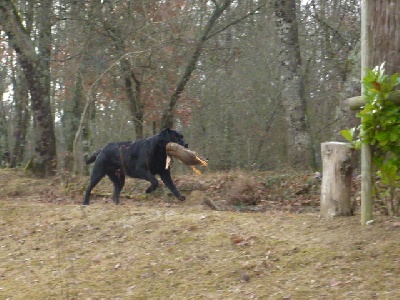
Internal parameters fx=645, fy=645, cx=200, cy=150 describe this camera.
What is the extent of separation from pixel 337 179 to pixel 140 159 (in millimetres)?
5603

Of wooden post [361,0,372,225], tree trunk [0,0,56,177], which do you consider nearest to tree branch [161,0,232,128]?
tree trunk [0,0,56,177]

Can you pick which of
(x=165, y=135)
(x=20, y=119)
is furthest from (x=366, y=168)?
(x=20, y=119)

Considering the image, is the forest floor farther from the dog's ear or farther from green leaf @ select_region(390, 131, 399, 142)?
the dog's ear

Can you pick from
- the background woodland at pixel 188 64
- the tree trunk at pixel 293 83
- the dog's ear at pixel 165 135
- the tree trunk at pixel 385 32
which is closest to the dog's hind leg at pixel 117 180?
the dog's ear at pixel 165 135

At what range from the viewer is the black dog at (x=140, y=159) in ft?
41.2

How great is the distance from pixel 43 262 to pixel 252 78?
597 inches

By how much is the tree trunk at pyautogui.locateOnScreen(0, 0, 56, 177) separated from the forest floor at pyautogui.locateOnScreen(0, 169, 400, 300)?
6.23m

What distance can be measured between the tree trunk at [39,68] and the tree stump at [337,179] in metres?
9.98

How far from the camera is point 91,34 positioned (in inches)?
643

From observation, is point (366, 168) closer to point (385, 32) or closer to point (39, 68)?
point (385, 32)

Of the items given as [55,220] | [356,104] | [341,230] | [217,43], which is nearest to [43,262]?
[55,220]

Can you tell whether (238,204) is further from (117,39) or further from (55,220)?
(117,39)

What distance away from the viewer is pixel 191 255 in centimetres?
768

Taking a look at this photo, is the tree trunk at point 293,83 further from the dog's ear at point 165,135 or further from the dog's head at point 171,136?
the dog's ear at point 165,135
